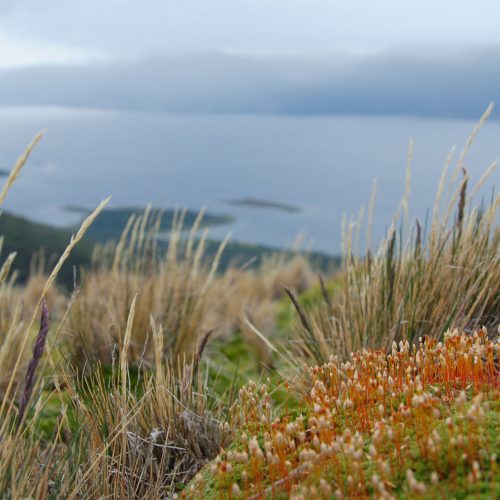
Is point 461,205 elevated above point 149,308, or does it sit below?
above

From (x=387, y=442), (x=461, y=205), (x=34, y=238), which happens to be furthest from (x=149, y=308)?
(x=34, y=238)

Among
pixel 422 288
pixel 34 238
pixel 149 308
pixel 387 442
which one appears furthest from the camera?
pixel 34 238

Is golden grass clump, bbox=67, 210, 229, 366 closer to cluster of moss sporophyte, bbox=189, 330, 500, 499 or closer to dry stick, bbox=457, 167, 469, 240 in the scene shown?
dry stick, bbox=457, 167, 469, 240

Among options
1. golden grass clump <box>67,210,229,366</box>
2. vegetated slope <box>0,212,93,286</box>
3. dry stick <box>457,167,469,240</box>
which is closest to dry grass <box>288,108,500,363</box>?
dry stick <box>457,167,469,240</box>

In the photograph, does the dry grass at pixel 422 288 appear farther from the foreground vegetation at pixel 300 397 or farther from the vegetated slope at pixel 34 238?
the vegetated slope at pixel 34 238

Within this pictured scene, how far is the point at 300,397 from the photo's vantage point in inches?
157

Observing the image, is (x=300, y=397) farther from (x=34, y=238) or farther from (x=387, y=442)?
(x=34, y=238)

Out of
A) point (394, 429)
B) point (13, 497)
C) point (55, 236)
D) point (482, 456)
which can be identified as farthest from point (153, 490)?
point (55, 236)

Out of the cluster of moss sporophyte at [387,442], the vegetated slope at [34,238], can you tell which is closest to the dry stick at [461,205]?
the cluster of moss sporophyte at [387,442]

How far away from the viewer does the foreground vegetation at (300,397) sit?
209 centimetres

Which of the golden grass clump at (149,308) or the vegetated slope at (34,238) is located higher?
the golden grass clump at (149,308)

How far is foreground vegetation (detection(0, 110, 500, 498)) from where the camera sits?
2.09 m

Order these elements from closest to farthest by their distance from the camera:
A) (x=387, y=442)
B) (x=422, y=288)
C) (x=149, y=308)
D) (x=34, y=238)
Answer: (x=387, y=442), (x=422, y=288), (x=149, y=308), (x=34, y=238)

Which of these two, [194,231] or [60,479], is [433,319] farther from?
[194,231]
